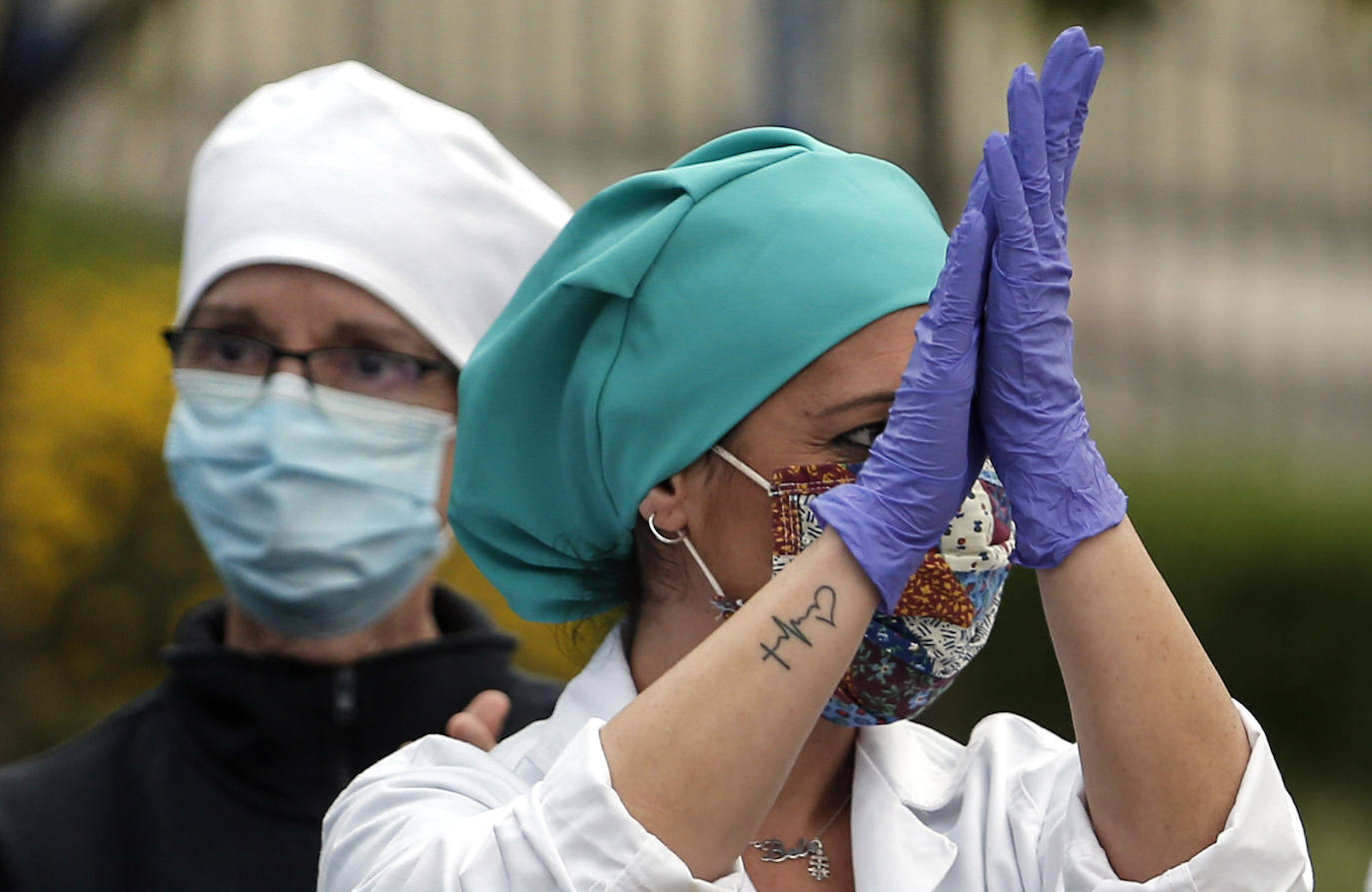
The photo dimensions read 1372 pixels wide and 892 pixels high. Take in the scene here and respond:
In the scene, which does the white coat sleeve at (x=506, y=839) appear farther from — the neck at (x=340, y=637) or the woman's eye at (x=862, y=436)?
the neck at (x=340, y=637)

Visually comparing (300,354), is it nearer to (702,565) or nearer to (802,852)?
(702,565)

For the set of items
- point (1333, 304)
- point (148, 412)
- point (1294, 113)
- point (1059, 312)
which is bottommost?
point (1333, 304)

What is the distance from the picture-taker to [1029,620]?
9062mm

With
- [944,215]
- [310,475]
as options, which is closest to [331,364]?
[310,475]

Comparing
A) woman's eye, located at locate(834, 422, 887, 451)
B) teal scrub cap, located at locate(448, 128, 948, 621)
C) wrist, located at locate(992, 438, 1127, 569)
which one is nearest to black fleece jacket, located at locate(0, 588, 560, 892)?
teal scrub cap, located at locate(448, 128, 948, 621)

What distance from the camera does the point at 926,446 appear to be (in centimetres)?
243

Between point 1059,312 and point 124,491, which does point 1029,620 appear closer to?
point 124,491

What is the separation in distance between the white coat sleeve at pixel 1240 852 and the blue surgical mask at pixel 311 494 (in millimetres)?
1649

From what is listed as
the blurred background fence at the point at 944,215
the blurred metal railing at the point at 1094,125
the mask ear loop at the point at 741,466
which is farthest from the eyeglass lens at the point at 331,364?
the blurred metal railing at the point at 1094,125

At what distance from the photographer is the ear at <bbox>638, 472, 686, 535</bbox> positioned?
2916 millimetres

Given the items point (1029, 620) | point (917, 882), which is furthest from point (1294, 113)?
point (917, 882)

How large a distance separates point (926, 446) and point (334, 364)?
5.63ft

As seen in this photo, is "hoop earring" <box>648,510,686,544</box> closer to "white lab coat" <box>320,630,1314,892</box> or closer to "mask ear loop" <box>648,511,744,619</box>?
"mask ear loop" <box>648,511,744,619</box>

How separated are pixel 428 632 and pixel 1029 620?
542 cm
